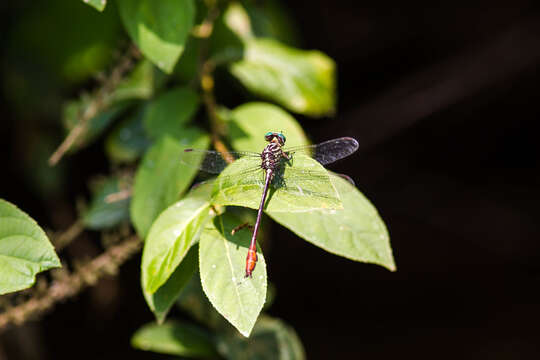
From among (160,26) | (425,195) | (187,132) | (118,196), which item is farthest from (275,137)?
(425,195)

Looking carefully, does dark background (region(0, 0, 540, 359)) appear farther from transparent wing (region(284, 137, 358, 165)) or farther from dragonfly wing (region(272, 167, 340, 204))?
dragonfly wing (region(272, 167, 340, 204))

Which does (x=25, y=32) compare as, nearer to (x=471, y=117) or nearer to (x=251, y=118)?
(x=251, y=118)

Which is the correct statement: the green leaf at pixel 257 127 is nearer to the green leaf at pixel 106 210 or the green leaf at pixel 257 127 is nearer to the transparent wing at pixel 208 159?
the transparent wing at pixel 208 159

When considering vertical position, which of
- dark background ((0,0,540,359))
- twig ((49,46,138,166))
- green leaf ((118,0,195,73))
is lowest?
dark background ((0,0,540,359))

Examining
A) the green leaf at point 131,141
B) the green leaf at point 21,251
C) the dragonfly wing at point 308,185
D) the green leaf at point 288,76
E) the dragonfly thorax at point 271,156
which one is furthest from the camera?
the green leaf at point 131,141

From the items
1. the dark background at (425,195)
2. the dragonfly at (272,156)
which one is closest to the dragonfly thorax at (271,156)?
the dragonfly at (272,156)

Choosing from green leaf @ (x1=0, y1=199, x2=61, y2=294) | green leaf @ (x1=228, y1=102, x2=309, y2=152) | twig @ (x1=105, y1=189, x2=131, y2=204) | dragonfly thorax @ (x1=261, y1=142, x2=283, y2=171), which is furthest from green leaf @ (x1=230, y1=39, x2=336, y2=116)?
green leaf @ (x1=0, y1=199, x2=61, y2=294)

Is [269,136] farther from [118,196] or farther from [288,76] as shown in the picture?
[118,196]
